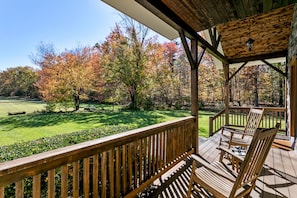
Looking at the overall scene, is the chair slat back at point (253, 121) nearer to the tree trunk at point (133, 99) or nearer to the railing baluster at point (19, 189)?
the railing baluster at point (19, 189)

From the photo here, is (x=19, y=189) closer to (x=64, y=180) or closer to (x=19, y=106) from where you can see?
(x=64, y=180)

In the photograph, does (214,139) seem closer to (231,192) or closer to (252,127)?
(252,127)

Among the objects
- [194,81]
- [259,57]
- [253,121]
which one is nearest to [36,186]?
[194,81]

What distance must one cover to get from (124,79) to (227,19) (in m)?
10.5

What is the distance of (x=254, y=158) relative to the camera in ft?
5.76

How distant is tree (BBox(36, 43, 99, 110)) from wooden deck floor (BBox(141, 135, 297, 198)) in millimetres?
10415

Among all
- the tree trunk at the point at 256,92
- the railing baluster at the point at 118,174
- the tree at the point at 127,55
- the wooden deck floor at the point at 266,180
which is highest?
the tree at the point at 127,55

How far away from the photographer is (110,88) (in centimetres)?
1414

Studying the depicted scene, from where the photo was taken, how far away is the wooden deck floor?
2.42 metres

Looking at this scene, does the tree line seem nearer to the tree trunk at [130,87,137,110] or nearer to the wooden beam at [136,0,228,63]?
the tree trunk at [130,87,137,110]

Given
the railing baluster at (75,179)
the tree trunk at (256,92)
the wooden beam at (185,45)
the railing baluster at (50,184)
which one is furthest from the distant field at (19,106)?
the tree trunk at (256,92)

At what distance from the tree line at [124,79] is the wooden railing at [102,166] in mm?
10263

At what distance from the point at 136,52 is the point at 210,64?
636cm

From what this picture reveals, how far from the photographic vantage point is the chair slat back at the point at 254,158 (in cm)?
158
